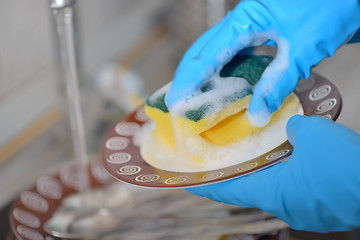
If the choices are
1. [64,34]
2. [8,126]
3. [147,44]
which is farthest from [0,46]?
[147,44]

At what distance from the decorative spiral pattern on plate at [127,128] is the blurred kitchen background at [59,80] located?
22cm

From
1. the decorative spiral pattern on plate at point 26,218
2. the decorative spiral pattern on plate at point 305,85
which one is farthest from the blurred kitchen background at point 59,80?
the decorative spiral pattern on plate at point 305,85

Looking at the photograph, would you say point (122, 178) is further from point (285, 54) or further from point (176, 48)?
point (176, 48)

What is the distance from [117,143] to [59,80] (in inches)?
11.5

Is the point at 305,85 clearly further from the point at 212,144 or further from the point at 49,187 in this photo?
the point at 49,187

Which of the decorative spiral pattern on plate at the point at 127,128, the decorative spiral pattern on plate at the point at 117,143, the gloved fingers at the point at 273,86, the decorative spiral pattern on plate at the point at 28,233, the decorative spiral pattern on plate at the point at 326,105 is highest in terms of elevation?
the gloved fingers at the point at 273,86

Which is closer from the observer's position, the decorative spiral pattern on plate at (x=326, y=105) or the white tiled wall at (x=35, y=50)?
the decorative spiral pattern on plate at (x=326, y=105)

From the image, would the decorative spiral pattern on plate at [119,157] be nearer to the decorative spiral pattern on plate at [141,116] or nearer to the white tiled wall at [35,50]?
the decorative spiral pattern on plate at [141,116]

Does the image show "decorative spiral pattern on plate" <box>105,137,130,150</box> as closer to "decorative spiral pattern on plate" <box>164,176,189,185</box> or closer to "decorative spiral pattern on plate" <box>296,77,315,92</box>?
"decorative spiral pattern on plate" <box>164,176,189,185</box>

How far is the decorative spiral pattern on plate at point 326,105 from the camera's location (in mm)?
519

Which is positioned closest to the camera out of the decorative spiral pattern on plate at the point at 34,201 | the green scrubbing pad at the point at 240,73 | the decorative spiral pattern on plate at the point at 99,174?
the green scrubbing pad at the point at 240,73

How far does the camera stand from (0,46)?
852 millimetres

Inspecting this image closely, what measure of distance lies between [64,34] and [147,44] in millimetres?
510

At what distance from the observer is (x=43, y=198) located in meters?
0.68
